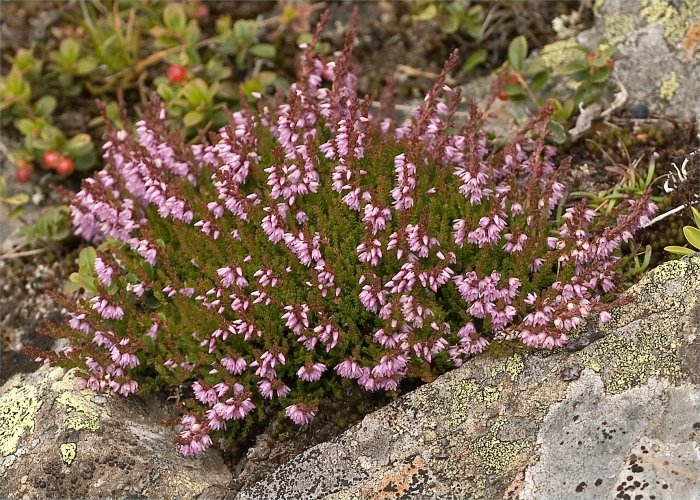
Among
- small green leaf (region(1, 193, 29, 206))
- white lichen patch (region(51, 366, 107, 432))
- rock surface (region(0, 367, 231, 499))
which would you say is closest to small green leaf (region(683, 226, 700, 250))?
rock surface (region(0, 367, 231, 499))

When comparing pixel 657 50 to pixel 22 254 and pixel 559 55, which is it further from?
pixel 22 254

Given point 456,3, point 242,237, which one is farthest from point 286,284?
point 456,3

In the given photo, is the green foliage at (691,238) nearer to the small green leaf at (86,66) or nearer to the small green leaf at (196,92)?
the small green leaf at (196,92)

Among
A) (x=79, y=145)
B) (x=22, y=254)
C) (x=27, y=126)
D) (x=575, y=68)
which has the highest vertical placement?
(x=575, y=68)

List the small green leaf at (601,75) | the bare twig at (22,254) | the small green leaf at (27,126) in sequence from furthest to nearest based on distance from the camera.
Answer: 1. the small green leaf at (27,126)
2. the bare twig at (22,254)
3. the small green leaf at (601,75)

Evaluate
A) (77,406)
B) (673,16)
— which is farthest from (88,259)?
(673,16)

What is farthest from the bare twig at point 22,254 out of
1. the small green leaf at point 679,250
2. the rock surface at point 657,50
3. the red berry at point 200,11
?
the rock surface at point 657,50

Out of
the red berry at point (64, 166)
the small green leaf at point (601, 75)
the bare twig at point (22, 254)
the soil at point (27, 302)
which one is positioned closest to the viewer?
the soil at point (27, 302)
